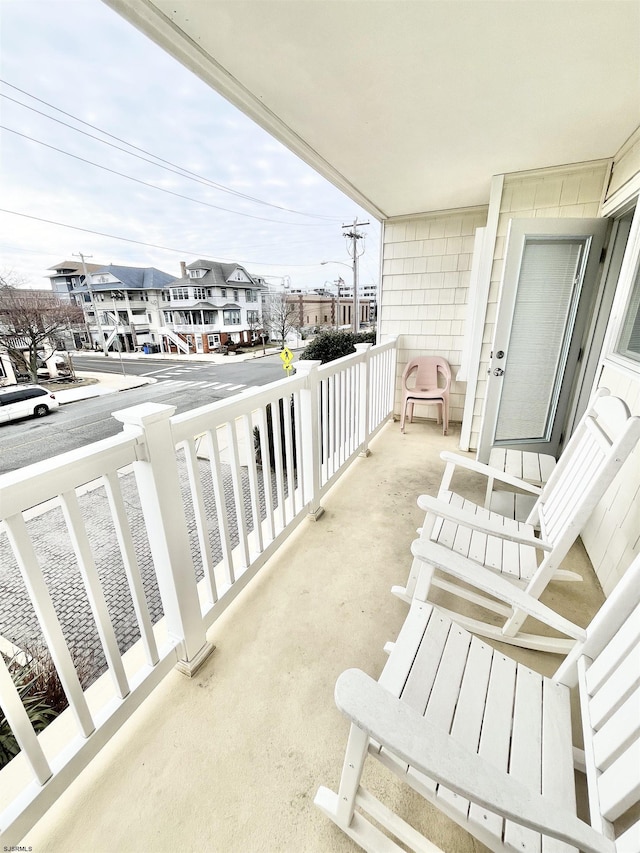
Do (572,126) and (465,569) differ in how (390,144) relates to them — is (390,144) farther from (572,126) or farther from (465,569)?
(465,569)

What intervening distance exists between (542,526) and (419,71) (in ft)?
6.76

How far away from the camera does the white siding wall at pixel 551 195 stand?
255 cm

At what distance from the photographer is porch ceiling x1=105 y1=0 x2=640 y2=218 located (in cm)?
119

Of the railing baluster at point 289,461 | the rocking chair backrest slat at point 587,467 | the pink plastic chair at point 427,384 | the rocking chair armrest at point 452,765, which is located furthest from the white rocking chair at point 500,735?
the pink plastic chair at point 427,384

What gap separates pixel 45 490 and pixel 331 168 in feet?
8.76

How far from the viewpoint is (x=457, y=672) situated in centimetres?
99

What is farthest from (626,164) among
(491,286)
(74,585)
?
(74,585)

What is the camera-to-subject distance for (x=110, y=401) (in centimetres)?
119

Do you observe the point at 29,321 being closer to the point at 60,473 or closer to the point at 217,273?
the point at 60,473

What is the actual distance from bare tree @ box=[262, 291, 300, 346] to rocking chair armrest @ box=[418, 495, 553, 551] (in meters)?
1.45

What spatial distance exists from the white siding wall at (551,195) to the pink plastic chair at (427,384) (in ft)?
3.61

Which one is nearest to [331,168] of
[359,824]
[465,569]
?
[465,569]

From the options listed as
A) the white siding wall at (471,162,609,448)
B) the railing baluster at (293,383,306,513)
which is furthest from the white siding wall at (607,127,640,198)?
the railing baluster at (293,383,306,513)

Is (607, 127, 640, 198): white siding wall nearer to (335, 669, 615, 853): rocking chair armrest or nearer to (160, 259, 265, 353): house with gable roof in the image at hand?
(160, 259, 265, 353): house with gable roof
